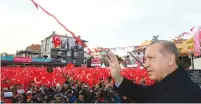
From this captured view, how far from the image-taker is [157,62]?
205cm

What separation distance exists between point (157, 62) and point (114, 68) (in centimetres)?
41

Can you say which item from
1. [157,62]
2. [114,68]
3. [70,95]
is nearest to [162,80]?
[157,62]

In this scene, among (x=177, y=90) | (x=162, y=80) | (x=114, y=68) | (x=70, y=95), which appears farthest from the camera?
(x=70, y=95)

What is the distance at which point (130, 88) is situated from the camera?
2338 mm

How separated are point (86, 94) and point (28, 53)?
288ft

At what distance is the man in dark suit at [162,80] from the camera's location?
1.84 meters

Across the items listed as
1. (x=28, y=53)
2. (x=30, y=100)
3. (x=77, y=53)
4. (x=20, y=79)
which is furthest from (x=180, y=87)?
(x=28, y=53)

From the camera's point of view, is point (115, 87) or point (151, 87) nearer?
point (151, 87)

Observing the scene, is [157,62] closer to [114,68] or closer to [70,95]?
[114,68]

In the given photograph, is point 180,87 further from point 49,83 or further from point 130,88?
point 49,83

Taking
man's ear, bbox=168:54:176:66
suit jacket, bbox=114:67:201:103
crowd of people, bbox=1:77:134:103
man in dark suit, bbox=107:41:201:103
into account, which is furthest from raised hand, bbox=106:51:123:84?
crowd of people, bbox=1:77:134:103

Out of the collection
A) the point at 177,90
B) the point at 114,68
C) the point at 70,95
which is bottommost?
the point at 70,95

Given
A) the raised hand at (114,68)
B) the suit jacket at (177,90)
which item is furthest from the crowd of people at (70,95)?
the suit jacket at (177,90)

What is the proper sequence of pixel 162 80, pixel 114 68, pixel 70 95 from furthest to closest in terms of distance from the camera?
1. pixel 70 95
2. pixel 114 68
3. pixel 162 80
